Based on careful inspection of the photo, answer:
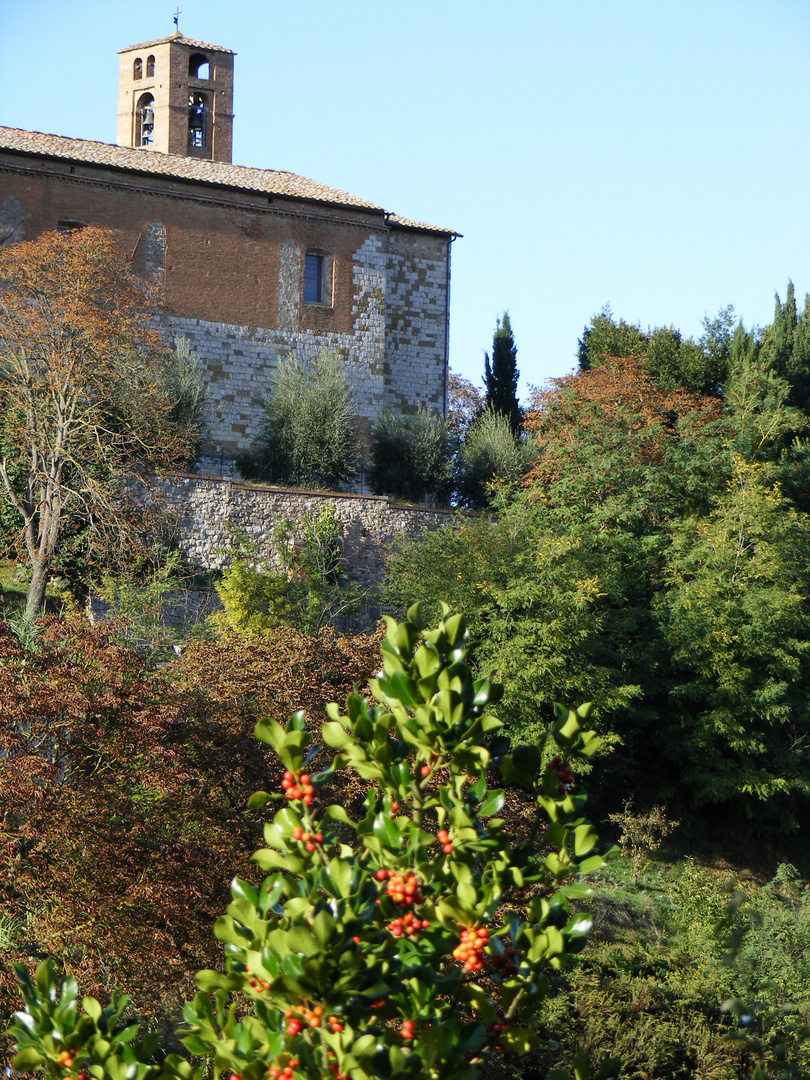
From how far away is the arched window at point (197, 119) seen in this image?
139 ft

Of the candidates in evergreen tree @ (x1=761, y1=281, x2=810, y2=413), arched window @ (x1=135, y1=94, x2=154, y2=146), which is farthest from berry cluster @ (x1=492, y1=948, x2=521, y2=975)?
arched window @ (x1=135, y1=94, x2=154, y2=146)

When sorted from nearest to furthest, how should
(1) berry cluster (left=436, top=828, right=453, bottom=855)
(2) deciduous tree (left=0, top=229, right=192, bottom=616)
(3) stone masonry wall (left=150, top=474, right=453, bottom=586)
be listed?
(1) berry cluster (left=436, top=828, right=453, bottom=855) → (2) deciduous tree (left=0, top=229, right=192, bottom=616) → (3) stone masonry wall (left=150, top=474, right=453, bottom=586)

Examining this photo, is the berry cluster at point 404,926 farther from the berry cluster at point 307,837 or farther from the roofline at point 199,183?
the roofline at point 199,183

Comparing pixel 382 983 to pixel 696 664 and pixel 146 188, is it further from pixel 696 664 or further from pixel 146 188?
pixel 146 188

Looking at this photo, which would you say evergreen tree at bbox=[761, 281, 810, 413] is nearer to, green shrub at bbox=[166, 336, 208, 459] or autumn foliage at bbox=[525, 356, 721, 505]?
autumn foliage at bbox=[525, 356, 721, 505]

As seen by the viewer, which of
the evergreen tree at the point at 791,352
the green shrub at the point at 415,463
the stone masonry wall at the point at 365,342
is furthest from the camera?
the evergreen tree at the point at 791,352

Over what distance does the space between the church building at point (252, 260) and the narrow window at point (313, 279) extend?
39 millimetres

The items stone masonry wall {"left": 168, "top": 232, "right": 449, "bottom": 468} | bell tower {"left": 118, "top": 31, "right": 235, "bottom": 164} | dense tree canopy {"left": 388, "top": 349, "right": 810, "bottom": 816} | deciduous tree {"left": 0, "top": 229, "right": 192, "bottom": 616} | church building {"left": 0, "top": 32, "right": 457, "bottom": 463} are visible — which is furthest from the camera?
bell tower {"left": 118, "top": 31, "right": 235, "bottom": 164}

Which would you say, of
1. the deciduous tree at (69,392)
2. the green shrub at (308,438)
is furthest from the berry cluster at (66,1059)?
the green shrub at (308,438)

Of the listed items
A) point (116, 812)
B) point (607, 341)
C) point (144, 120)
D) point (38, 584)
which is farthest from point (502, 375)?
point (116, 812)

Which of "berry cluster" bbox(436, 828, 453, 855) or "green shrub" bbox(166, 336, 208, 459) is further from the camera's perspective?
"green shrub" bbox(166, 336, 208, 459)

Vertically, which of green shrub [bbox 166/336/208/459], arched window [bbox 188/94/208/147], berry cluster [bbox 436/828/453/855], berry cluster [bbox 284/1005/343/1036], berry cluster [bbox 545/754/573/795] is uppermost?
arched window [bbox 188/94/208/147]

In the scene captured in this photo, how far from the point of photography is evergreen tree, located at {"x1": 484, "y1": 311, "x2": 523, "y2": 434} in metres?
36.6

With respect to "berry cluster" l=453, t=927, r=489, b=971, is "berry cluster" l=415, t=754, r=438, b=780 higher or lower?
higher
